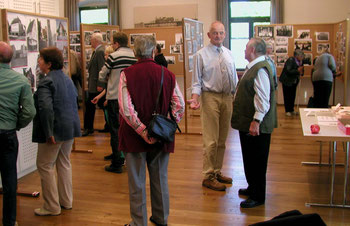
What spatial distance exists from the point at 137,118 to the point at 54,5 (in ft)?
11.9

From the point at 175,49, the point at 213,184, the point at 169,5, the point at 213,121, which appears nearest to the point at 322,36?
the point at 175,49

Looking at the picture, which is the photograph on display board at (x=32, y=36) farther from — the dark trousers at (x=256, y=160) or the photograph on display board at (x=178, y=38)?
the photograph on display board at (x=178, y=38)

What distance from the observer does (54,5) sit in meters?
5.79

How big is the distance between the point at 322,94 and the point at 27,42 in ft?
18.6

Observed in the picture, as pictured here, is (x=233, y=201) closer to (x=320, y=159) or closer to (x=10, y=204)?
(x=320, y=159)

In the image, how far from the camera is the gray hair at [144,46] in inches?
116

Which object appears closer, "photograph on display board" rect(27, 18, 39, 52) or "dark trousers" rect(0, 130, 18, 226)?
"dark trousers" rect(0, 130, 18, 226)

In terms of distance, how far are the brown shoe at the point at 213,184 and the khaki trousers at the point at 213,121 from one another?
0.08 meters

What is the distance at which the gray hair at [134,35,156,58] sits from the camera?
2941mm

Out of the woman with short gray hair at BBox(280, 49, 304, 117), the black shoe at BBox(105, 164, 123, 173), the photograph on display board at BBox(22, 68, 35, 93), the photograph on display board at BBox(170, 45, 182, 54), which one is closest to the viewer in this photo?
the photograph on display board at BBox(22, 68, 35, 93)

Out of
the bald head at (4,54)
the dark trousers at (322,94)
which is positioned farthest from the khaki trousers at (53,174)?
the dark trousers at (322,94)

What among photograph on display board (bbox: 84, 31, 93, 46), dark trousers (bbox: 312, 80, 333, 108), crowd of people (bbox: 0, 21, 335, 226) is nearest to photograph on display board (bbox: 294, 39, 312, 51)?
dark trousers (bbox: 312, 80, 333, 108)

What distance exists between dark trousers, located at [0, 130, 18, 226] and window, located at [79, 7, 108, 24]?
29.7 ft

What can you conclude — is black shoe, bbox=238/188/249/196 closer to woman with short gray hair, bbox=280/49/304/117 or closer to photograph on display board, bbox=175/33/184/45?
woman with short gray hair, bbox=280/49/304/117
